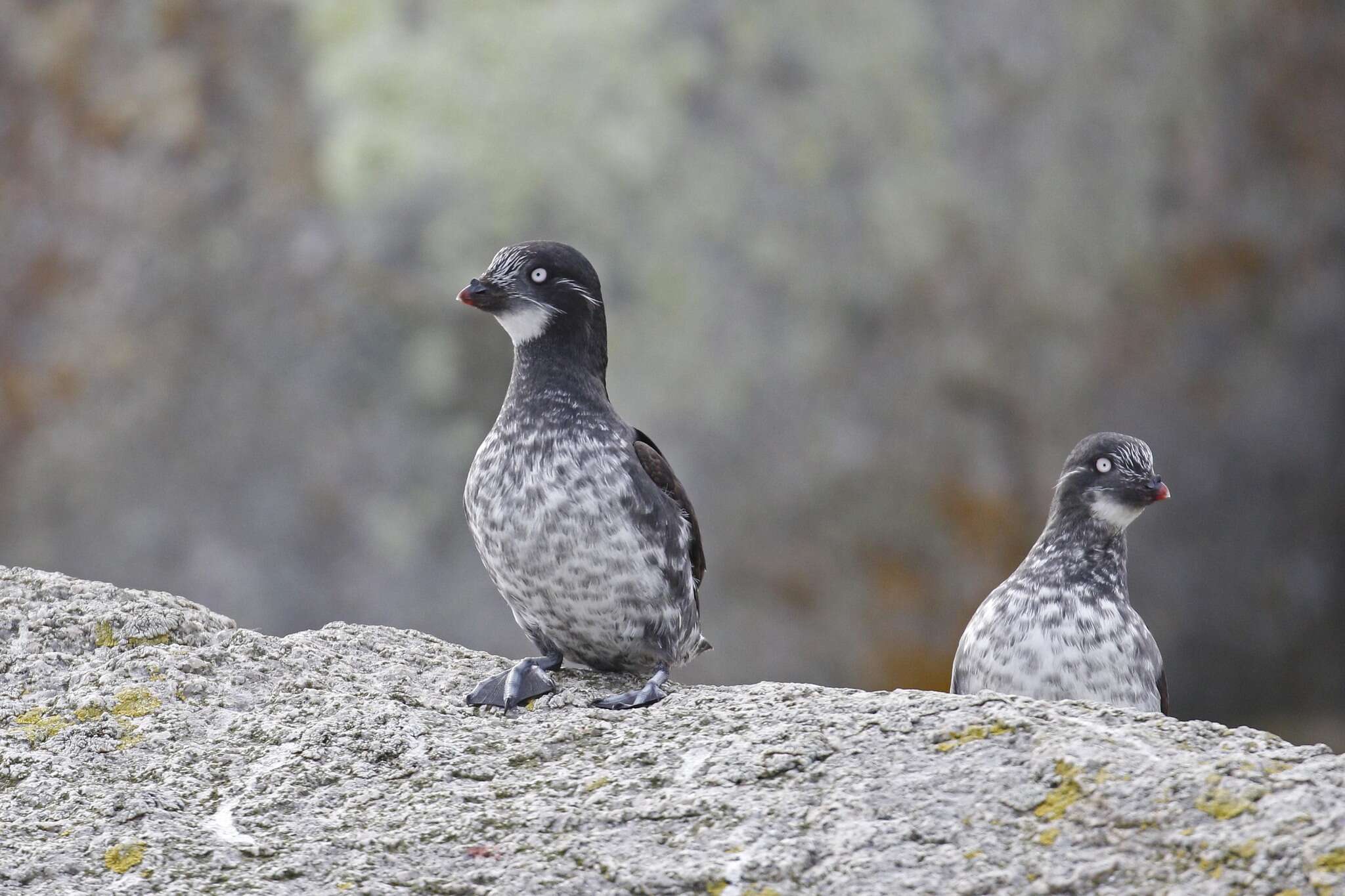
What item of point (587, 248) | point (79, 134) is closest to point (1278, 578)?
point (587, 248)

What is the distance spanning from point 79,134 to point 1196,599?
7.58m

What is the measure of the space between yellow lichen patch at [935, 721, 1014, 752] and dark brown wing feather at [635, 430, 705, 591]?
1.46 metres

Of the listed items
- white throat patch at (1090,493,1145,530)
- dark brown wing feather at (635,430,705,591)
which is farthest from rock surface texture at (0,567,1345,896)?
white throat patch at (1090,493,1145,530)

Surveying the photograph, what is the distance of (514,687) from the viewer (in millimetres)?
3826

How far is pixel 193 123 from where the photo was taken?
9570 mm

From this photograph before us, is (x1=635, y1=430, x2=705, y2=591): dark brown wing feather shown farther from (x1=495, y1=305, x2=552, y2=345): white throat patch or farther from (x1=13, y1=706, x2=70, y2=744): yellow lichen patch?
(x1=13, y1=706, x2=70, y2=744): yellow lichen patch

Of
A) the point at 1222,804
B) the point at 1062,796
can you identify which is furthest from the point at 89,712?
the point at 1222,804

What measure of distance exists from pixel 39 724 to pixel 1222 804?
8.08ft

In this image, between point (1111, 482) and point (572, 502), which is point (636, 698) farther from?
point (1111, 482)

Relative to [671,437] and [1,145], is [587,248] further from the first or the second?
[1,145]

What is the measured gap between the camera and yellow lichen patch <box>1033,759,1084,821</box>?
2.78 m

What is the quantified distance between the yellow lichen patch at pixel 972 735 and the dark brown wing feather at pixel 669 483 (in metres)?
1.46

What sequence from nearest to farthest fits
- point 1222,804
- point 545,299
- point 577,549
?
point 1222,804 < point 577,549 < point 545,299

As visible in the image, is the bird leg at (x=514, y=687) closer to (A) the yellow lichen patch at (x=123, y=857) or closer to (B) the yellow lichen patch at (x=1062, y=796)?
(A) the yellow lichen patch at (x=123, y=857)
